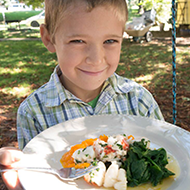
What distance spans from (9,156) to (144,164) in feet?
2.59

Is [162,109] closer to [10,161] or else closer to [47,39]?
[47,39]

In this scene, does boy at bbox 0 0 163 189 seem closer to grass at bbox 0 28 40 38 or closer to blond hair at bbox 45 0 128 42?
blond hair at bbox 45 0 128 42

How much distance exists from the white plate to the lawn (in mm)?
3257

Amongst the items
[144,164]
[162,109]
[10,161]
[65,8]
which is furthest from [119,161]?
[162,109]

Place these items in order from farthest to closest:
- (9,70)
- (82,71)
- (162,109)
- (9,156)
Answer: (9,70) < (162,109) < (82,71) < (9,156)

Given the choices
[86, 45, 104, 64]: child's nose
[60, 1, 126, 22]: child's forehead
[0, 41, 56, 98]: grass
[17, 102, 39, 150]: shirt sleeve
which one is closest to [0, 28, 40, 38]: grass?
[0, 41, 56, 98]: grass

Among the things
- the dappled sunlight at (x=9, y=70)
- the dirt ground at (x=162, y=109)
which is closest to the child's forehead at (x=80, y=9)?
the dirt ground at (x=162, y=109)

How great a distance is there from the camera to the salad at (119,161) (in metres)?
1.36

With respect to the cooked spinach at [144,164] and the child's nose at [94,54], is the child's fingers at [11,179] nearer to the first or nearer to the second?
the cooked spinach at [144,164]

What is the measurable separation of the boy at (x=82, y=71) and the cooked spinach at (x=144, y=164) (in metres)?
0.60

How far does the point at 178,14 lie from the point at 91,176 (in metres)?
13.3

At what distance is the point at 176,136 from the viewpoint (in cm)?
162

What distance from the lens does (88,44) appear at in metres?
1.69

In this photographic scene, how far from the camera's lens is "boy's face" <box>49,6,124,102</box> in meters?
1.67
